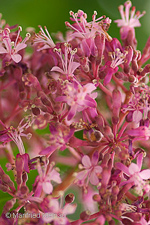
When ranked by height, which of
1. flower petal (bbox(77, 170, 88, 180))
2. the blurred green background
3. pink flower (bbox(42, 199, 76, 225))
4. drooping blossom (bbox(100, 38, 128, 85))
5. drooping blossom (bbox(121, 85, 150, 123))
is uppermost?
the blurred green background

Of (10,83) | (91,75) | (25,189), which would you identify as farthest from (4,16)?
(25,189)

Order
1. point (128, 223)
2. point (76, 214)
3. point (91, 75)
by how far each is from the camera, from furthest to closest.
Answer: point (76, 214) → point (91, 75) → point (128, 223)

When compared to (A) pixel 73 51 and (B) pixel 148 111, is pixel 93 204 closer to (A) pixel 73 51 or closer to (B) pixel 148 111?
(B) pixel 148 111

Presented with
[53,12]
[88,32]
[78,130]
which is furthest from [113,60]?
[53,12]

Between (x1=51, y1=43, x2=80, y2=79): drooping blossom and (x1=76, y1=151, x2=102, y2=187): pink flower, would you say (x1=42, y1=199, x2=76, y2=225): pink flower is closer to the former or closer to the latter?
(x1=76, y1=151, x2=102, y2=187): pink flower

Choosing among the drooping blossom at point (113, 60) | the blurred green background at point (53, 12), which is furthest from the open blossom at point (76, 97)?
the blurred green background at point (53, 12)

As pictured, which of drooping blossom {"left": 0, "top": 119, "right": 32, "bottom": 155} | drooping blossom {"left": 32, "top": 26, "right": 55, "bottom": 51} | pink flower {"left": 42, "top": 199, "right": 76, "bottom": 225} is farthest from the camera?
drooping blossom {"left": 32, "top": 26, "right": 55, "bottom": 51}

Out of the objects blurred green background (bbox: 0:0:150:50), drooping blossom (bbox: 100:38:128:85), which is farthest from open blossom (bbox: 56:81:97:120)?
blurred green background (bbox: 0:0:150:50)
